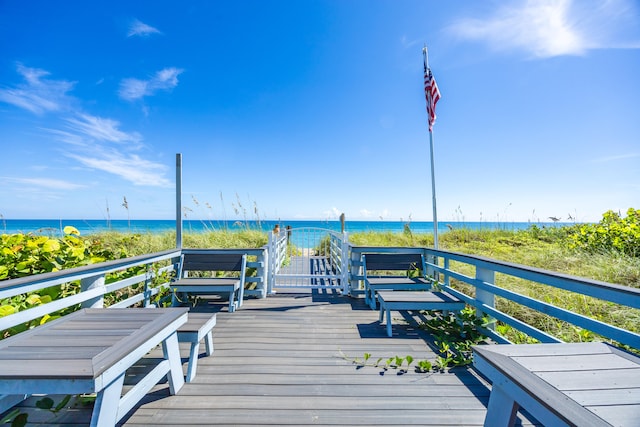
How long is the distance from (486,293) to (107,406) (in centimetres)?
310

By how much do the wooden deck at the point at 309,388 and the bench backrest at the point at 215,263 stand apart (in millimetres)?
1122

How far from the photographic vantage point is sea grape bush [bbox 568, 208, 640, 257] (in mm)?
4457

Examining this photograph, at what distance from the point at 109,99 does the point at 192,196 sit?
376 centimetres

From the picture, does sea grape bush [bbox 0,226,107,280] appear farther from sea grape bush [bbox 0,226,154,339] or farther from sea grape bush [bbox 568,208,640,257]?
sea grape bush [bbox 568,208,640,257]

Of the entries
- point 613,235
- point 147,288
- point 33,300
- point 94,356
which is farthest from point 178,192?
point 613,235

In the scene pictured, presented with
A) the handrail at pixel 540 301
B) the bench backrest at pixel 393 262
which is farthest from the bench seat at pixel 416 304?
the bench backrest at pixel 393 262

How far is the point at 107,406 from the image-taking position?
119cm

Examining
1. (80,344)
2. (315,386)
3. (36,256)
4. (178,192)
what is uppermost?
(178,192)

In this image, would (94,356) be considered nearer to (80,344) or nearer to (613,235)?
A: (80,344)

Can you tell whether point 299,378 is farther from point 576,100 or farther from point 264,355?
point 576,100

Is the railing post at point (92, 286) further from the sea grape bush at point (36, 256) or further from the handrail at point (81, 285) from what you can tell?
the sea grape bush at point (36, 256)

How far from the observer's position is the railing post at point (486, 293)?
271 cm

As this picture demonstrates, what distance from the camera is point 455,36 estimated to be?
5.40 metres

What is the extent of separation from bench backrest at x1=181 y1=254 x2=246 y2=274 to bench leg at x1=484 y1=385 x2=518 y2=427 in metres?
3.41
